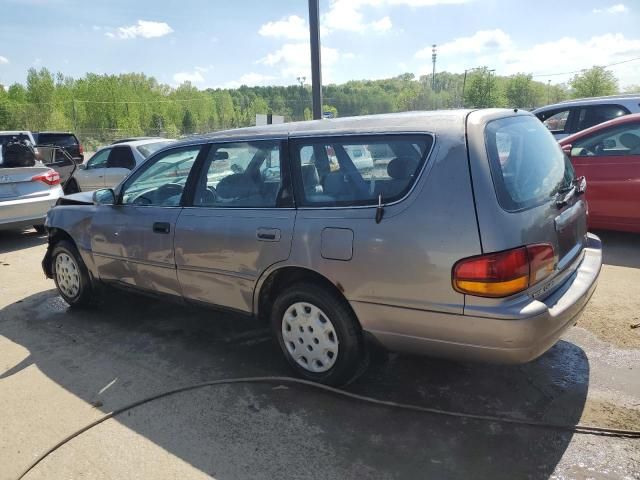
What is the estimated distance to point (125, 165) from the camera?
10617mm

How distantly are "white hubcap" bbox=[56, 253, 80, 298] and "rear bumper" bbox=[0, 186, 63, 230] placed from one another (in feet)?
11.5

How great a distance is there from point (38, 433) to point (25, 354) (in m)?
1.31

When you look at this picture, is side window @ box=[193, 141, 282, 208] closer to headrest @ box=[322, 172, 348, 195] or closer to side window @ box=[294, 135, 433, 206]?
side window @ box=[294, 135, 433, 206]

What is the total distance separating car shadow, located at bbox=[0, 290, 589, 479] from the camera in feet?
8.47

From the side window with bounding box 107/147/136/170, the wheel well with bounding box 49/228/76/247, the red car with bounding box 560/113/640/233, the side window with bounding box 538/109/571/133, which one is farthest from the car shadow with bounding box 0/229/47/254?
the side window with bounding box 538/109/571/133

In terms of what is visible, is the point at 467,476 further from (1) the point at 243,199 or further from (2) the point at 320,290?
(1) the point at 243,199

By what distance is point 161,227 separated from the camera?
3912 millimetres

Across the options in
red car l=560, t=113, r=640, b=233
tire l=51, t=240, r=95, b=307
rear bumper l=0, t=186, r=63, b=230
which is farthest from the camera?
rear bumper l=0, t=186, r=63, b=230

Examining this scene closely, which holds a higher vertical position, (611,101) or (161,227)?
(611,101)

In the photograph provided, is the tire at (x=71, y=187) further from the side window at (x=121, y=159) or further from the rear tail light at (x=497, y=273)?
the rear tail light at (x=497, y=273)

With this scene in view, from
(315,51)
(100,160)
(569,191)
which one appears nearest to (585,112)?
(315,51)

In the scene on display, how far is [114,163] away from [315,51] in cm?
538

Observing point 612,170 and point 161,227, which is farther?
point 612,170

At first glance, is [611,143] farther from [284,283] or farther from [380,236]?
[284,283]
